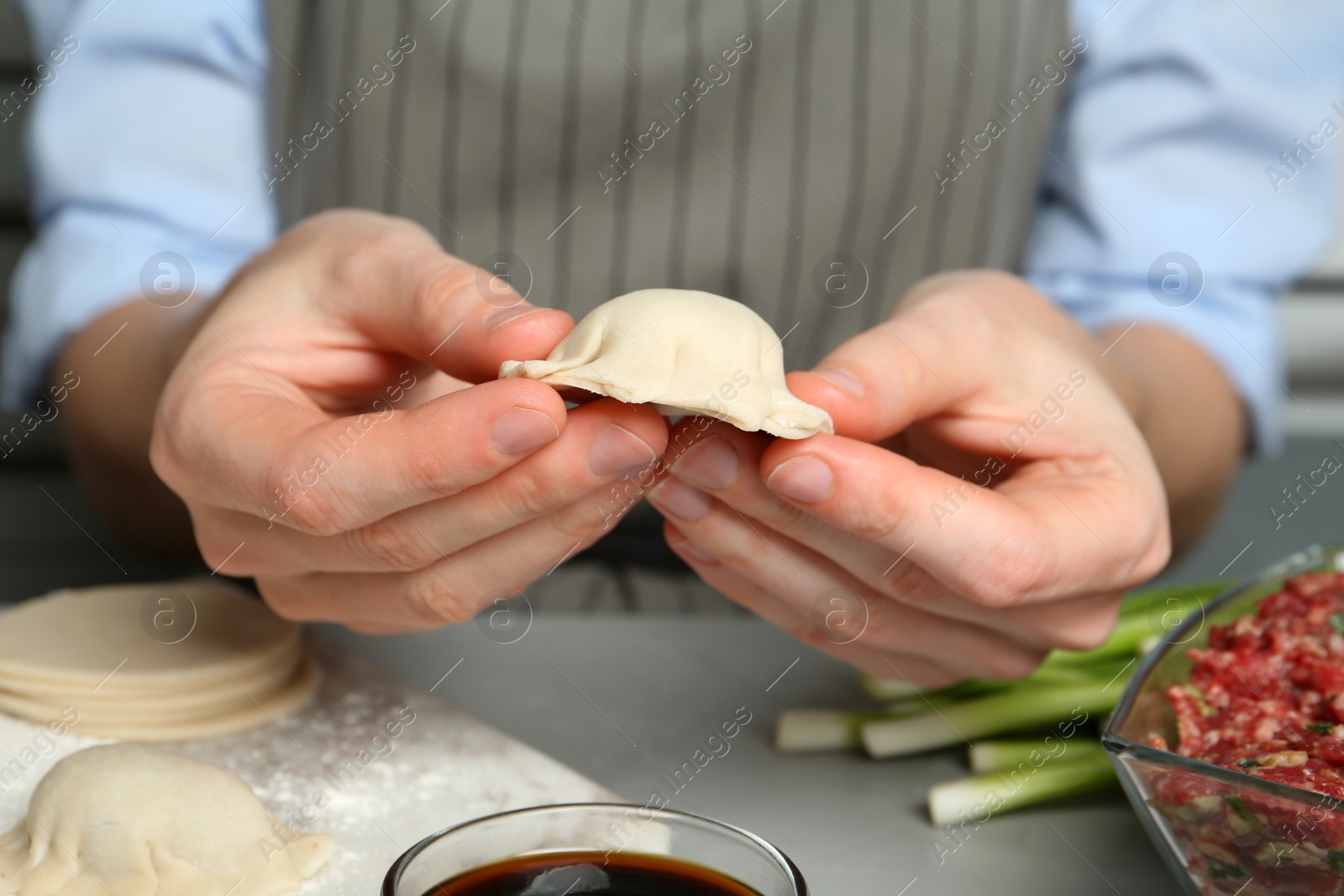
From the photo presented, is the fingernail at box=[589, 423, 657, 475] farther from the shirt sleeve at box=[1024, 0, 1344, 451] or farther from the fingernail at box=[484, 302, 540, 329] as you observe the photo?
the shirt sleeve at box=[1024, 0, 1344, 451]

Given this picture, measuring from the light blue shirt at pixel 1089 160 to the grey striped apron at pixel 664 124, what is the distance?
0.37 feet

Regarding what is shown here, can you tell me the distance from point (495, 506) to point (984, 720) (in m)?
0.61

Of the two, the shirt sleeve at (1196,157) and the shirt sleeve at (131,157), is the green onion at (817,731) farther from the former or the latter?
the shirt sleeve at (131,157)

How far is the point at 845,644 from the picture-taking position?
1133 millimetres

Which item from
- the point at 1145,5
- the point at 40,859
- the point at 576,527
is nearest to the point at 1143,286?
the point at 1145,5

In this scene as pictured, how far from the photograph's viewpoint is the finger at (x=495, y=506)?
2.84 ft

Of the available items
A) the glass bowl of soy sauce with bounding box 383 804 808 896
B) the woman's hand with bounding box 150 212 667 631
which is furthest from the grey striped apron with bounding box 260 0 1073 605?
the glass bowl of soy sauce with bounding box 383 804 808 896

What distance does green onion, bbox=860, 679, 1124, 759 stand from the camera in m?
1.18

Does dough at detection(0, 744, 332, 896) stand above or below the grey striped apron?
below

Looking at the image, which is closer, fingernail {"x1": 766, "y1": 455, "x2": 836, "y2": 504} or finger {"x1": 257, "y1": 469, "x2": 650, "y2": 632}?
fingernail {"x1": 766, "y1": 455, "x2": 836, "y2": 504}

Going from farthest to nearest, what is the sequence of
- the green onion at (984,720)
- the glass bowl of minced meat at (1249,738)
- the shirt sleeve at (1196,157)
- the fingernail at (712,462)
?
the shirt sleeve at (1196,157) → the green onion at (984,720) → the fingernail at (712,462) → the glass bowl of minced meat at (1249,738)

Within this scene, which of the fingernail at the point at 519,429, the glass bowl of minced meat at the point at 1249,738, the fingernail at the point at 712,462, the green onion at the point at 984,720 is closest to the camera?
the glass bowl of minced meat at the point at 1249,738

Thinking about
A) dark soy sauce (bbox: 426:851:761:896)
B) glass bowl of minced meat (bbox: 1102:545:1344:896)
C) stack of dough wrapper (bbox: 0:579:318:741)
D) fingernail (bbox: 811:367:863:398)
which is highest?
fingernail (bbox: 811:367:863:398)

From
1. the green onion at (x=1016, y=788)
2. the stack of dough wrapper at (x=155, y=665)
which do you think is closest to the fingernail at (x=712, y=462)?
the green onion at (x=1016, y=788)
